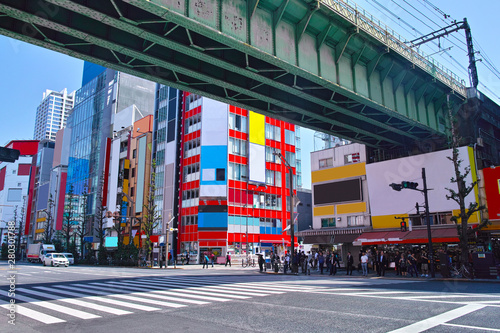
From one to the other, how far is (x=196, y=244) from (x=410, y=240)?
33.8m

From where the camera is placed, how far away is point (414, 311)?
8.55 metres

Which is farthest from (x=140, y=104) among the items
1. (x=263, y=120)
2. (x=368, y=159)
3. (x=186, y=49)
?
(x=186, y=49)

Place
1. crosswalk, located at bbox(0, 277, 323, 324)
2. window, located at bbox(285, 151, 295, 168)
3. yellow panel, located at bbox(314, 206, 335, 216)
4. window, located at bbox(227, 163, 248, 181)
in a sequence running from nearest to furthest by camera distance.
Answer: crosswalk, located at bbox(0, 277, 323, 324) < yellow panel, located at bbox(314, 206, 335, 216) < window, located at bbox(227, 163, 248, 181) < window, located at bbox(285, 151, 295, 168)

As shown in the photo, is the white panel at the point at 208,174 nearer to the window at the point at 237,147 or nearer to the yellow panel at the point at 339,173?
the window at the point at 237,147

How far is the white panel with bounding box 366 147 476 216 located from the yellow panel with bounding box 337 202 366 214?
4.11 ft

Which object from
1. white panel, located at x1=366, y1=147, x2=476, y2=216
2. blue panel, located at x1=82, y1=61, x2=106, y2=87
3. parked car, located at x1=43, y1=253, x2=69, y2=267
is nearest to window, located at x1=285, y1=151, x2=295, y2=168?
white panel, located at x1=366, y1=147, x2=476, y2=216

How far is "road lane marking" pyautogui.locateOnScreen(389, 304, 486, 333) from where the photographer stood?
6.66 m

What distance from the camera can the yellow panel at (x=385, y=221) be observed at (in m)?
31.9

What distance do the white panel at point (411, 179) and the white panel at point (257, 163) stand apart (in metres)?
26.6

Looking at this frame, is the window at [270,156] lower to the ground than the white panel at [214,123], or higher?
lower

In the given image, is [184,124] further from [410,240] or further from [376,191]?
[410,240]

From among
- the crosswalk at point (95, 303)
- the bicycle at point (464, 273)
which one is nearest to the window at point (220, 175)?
the bicycle at point (464, 273)

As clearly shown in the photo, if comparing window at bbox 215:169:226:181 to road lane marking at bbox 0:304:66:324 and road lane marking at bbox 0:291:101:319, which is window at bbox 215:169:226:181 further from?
road lane marking at bbox 0:304:66:324

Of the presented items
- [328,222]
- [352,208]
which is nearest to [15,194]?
[328,222]
